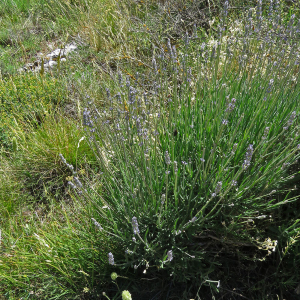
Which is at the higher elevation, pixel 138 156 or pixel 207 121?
pixel 207 121

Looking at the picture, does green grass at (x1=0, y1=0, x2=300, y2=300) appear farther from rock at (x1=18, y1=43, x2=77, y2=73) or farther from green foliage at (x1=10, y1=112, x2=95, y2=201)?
rock at (x1=18, y1=43, x2=77, y2=73)

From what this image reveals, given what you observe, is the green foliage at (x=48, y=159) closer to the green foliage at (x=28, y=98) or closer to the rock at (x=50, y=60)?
the green foliage at (x=28, y=98)

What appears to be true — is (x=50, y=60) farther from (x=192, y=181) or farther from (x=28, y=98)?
(x=192, y=181)

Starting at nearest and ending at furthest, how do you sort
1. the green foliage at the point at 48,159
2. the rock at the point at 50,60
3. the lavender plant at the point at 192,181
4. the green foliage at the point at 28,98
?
the lavender plant at the point at 192,181
the green foliage at the point at 48,159
the green foliage at the point at 28,98
the rock at the point at 50,60

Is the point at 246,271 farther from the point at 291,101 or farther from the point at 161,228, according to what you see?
the point at 291,101

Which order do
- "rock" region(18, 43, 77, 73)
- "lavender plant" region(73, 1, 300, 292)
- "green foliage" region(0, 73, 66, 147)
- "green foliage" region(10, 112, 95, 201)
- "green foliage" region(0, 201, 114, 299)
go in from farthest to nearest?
"rock" region(18, 43, 77, 73) < "green foliage" region(0, 73, 66, 147) < "green foliage" region(10, 112, 95, 201) < "green foliage" region(0, 201, 114, 299) < "lavender plant" region(73, 1, 300, 292)

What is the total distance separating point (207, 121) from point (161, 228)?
810 millimetres

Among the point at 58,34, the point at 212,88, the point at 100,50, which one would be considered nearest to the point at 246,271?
the point at 212,88

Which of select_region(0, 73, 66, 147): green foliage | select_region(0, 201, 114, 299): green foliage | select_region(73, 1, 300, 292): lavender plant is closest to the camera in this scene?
select_region(73, 1, 300, 292): lavender plant

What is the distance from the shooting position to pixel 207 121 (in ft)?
6.77

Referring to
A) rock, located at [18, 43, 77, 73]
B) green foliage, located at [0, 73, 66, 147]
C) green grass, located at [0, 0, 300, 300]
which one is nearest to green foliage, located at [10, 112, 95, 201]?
green grass, located at [0, 0, 300, 300]

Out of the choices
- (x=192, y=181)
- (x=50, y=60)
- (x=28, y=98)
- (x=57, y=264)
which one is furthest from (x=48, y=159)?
(x=50, y=60)

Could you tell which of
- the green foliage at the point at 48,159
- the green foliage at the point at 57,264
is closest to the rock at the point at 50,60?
the green foliage at the point at 48,159

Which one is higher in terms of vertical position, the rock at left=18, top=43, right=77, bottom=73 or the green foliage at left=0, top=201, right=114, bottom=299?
the rock at left=18, top=43, right=77, bottom=73
